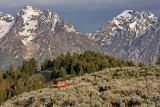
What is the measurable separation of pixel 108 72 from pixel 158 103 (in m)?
22.2

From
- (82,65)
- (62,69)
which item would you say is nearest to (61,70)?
(62,69)

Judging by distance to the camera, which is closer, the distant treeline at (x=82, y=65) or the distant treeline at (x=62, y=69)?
the distant treeline at (x=62, y=69)

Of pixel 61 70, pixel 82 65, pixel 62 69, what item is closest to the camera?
pixel 61 70

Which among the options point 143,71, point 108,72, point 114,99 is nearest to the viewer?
point 114,99

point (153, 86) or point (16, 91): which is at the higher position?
point (153, 86)

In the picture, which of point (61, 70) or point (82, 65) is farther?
point (82, 65)

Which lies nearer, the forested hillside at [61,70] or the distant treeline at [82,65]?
the forested hillside at [61,70]

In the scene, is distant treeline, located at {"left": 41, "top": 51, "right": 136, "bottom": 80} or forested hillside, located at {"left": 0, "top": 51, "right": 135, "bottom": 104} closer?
forested hillside, located at {"left": 0, "top": 51, "right": 135, "bottom": 104}

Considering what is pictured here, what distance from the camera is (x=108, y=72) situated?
1591 inches

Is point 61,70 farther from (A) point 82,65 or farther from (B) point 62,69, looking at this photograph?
(A) point 82,65

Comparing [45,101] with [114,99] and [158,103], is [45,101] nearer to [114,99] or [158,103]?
[114,99]

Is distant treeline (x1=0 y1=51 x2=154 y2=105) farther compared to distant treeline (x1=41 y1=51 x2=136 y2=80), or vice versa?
distant treeline (x1=41 y1=51 x2=136 y2=80)

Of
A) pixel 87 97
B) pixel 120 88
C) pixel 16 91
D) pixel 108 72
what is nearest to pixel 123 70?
pixel 108 72

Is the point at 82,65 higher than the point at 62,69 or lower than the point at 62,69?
higher
